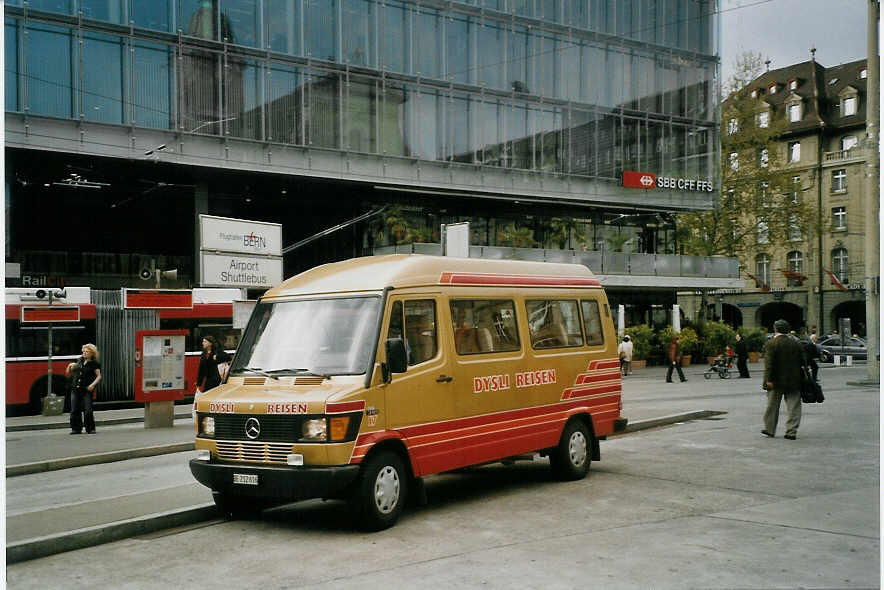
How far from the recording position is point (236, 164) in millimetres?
31578

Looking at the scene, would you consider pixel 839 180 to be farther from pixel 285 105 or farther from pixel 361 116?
pixel 285 105

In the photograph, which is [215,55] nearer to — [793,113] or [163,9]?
[163,9]

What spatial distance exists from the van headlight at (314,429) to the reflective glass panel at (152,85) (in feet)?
78.5

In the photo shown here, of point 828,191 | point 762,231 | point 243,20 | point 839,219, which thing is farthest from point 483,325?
point 762,231

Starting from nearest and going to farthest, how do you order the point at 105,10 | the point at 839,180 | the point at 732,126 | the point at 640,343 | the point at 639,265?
the point at 839,180, the point at 105,10, the point at 640,343, the point at 639,265, the point at 732,126

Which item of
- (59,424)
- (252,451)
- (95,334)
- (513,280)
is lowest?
(59,424)

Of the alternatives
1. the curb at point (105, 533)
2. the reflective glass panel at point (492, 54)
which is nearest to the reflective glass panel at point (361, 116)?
the reflective glass panel at point (492, 54)

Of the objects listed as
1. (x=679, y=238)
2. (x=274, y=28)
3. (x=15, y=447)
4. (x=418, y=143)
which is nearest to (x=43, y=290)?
(x=15, y=447)

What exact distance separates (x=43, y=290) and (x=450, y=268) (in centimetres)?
1622

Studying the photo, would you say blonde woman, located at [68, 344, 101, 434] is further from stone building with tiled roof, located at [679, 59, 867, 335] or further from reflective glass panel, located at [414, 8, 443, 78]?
reflective glass panel, located at [414, 8, 443, 78]

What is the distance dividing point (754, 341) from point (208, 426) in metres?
41.3

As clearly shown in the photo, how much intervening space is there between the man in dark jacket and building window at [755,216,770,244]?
3521 centimetres

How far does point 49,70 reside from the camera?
2758 cm

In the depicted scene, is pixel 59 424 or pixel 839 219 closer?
pixel 59 424
